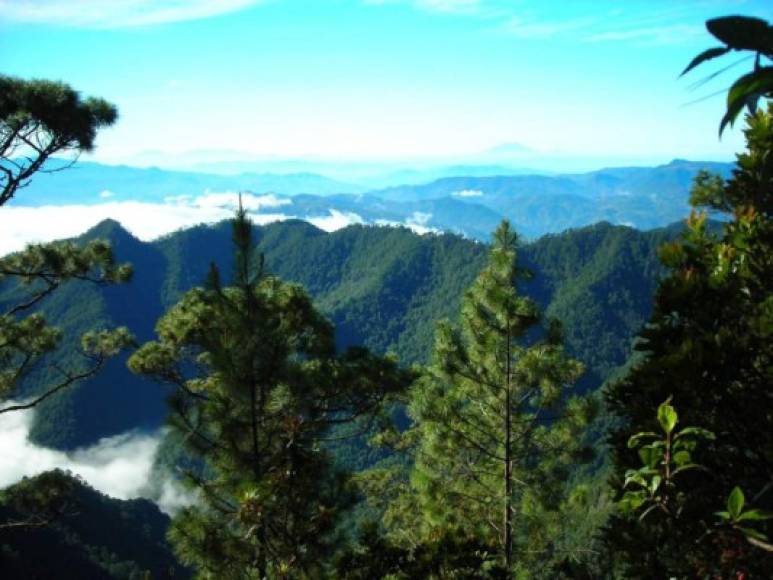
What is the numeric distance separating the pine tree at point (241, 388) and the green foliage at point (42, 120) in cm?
333

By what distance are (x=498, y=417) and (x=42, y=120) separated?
30.1 ft

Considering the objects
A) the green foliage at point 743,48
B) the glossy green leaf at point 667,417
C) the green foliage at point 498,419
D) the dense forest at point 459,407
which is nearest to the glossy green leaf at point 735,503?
the dense forest at point 459,407

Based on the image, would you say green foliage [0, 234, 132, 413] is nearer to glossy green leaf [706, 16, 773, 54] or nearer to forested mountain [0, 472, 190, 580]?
glossy green leaf [706, 16, 773, 54]

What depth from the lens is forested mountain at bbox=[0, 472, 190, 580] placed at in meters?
53.6

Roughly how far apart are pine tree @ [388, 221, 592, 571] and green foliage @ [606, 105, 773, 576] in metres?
6.24

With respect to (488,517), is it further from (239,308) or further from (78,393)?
(78,393)

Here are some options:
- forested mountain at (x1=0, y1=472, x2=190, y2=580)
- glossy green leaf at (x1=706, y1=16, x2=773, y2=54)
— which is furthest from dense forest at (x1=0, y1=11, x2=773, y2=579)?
forested mountain at (x1=0, y1=472, x2=190, y2=580)

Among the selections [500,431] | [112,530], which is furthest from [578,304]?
[500,431]

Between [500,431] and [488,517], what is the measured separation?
1606 mm

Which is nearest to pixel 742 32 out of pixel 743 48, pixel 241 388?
pixel 743 48

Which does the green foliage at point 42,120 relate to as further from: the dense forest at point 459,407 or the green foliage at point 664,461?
the green foliage at point 664,461

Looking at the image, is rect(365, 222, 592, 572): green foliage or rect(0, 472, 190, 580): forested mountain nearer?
rect(365, 222, 592, 572): green foliage

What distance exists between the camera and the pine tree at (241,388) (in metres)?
7.24

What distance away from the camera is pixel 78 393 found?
164625 mm
